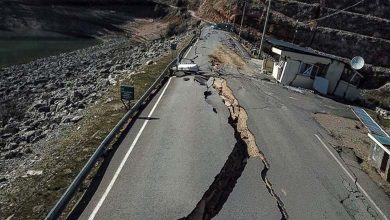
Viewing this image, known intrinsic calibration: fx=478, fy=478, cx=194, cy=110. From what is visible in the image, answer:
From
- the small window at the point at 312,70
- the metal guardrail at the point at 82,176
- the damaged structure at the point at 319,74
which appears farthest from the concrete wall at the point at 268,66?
the metal guardrail at the point at 82,176

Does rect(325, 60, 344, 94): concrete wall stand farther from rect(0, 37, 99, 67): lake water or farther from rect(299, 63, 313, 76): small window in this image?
rect(0, 37, 99, 67): lake water

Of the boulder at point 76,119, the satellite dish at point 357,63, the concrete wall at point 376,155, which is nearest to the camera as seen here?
the concrete wall at point 376,155

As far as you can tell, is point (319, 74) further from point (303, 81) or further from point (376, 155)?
point (376, 155)

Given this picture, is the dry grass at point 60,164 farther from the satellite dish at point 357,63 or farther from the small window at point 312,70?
the satellite dish at point 357,63

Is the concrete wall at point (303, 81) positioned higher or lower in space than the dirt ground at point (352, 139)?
lower

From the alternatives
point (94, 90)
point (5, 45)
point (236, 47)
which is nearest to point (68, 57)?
point (5, 45)

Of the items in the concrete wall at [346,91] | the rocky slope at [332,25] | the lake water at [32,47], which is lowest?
the lake water at [32,47]
